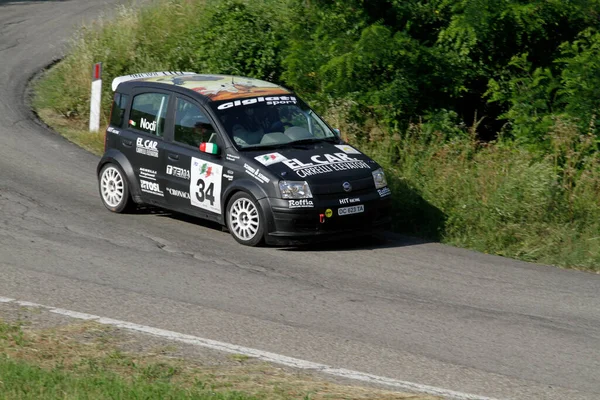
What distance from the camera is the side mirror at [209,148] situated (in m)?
11.8

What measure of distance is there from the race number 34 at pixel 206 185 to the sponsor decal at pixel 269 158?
21.4 inches

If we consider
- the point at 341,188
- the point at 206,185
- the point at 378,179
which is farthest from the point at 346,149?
the point at 206,185

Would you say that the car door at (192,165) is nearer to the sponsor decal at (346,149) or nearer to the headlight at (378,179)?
the sponsor decal at (346,149)

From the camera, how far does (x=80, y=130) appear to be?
1859cm

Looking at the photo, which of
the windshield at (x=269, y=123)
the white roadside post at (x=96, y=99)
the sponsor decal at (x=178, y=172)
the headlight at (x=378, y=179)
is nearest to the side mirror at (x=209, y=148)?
the windshield at (x=269, y=123)

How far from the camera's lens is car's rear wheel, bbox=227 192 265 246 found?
1138cm

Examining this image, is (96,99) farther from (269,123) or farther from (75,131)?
(269,123)

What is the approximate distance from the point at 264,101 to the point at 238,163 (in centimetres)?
118

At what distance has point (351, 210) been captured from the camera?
11359 millimetres

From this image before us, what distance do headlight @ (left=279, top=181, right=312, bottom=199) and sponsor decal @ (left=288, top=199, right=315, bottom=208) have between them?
49mm

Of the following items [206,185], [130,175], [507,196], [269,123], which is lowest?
[130,175]

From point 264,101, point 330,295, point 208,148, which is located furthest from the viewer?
point 264,101

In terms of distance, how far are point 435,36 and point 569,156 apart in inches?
163

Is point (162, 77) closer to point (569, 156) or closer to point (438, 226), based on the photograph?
point (438, 226)
